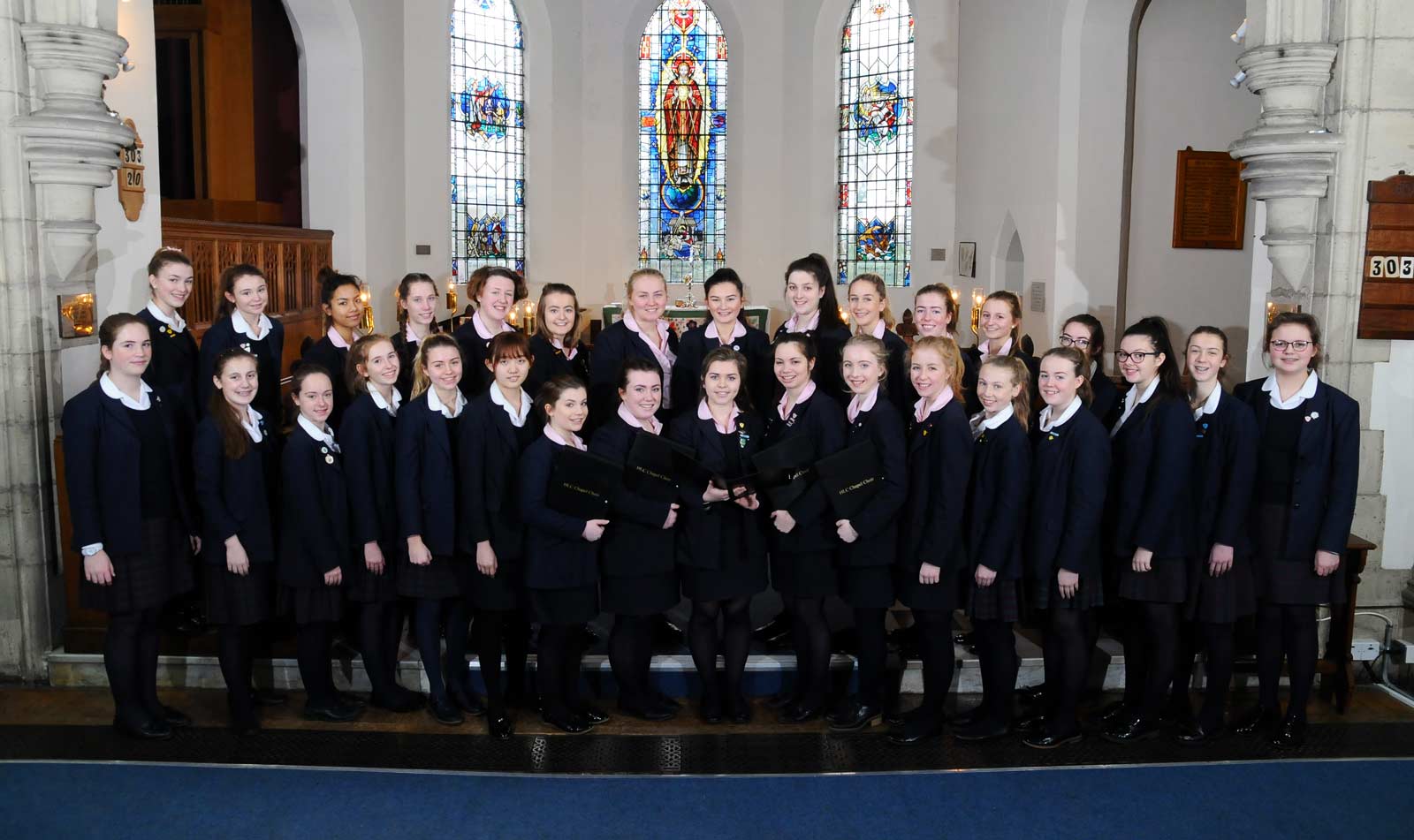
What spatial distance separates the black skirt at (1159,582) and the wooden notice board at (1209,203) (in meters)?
5.23

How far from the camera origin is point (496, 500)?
399 centimetres

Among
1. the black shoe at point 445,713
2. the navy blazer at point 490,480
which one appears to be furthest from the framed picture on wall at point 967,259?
the black shoe at point 445,713

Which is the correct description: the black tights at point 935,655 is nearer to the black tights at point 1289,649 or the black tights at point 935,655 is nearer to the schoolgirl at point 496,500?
the black tights at point 1289,649

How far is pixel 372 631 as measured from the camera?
4.17m

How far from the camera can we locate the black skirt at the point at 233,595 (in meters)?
3.98

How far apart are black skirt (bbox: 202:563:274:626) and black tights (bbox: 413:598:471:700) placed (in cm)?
53

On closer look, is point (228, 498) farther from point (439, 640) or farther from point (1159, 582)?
point (1159, 582)

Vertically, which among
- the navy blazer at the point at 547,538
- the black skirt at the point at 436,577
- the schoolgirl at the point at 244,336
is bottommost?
the black skirt at the point at 436,577

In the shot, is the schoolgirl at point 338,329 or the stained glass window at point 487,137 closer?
the schoolgirl at point 338,329

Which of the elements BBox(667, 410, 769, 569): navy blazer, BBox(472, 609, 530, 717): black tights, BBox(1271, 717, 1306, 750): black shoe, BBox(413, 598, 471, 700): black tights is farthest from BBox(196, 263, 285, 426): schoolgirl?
BBox(1271, 717, 1306, 750): black shoe

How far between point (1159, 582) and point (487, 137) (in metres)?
10.1

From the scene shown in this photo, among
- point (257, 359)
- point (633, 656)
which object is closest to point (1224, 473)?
point (633, 656)

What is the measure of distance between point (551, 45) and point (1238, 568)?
34.5ft

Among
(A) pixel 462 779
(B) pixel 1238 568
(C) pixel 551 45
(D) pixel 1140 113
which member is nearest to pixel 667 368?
(A) pixel 462 779
